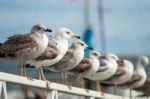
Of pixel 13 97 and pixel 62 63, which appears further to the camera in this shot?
pixel 13 97

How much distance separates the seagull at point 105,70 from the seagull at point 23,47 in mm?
6090

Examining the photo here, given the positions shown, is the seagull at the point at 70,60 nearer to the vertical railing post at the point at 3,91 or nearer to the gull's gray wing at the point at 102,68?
the gull's gray wing at the point at 102,68

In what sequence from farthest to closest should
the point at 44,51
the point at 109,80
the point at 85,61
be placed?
the point at 109,80
the point at 85,61
the point at 44,51

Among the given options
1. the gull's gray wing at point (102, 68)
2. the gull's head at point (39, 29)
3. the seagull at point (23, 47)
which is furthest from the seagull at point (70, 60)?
the gull's gray wing at point (102, 68)

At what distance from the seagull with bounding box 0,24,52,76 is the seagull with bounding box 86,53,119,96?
609cm

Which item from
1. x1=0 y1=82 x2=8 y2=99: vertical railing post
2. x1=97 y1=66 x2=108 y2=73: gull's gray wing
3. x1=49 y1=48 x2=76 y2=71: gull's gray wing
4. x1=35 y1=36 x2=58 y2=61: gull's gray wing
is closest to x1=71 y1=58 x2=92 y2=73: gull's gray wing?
x1=97 y1=66 x2=108 y2=73: gull's gray wing

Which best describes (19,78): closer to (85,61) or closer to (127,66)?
(85,61)

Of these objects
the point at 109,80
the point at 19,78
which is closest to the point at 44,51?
the point at 19,78

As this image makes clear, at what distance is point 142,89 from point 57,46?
1069 cm

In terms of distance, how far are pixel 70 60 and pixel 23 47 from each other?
2912mm

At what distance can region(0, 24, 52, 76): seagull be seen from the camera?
46.2 ft

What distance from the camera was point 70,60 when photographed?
1703 centimetres

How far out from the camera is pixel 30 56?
1420 centimetres

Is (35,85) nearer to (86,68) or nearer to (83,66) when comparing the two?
(83,66)
